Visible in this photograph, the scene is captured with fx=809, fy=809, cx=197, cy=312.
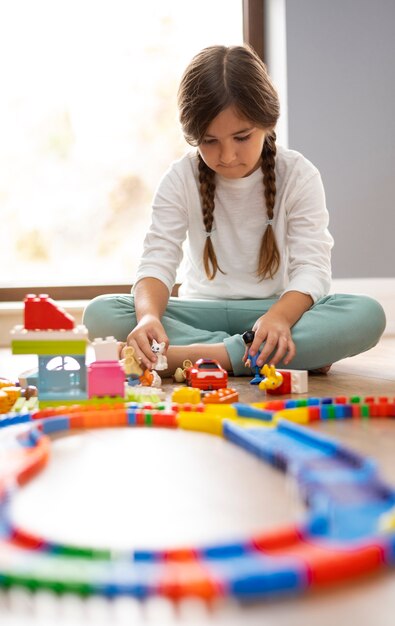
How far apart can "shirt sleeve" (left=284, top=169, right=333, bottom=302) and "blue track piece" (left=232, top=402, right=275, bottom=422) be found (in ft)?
1.76

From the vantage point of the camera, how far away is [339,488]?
69 centimetres

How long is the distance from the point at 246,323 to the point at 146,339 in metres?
0.35

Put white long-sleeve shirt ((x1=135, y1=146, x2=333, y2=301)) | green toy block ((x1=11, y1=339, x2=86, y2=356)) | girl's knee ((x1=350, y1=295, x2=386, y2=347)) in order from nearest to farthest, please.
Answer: green toy block ((x1=11, y1=339, x2=86, y2=356))
girl's knee ((x1=350, y1=295, x2=386, y2=347))
white long-sleeve shirt ((x1=135, y1=146, x2=333, y2=301))

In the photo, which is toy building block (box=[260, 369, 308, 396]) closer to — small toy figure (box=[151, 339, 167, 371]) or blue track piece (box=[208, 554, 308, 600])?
small toy figure (box=[151, 339, 167, 371])

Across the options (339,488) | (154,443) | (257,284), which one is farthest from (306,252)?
(339,488)

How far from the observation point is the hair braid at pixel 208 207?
169 cm

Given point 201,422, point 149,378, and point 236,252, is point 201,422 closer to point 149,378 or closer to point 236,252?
point 149,378

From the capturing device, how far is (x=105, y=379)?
1151 mm

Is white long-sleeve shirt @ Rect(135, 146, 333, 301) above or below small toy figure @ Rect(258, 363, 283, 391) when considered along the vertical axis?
above

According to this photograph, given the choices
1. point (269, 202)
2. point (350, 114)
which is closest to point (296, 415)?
point (269, 202)

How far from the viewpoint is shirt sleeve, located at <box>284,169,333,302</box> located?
1572mm

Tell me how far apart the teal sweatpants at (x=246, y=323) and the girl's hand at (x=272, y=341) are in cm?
7

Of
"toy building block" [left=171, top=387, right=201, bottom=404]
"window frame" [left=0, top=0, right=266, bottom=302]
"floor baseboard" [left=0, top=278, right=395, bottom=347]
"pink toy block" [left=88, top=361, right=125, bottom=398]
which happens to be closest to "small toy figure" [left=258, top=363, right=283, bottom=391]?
"toy building block" [left=171, top=387, right=201, bottom=404]

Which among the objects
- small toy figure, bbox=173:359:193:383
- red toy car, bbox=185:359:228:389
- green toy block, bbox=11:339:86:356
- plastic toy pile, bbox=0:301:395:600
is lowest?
small toy figure, bbox=173:359:193:383
